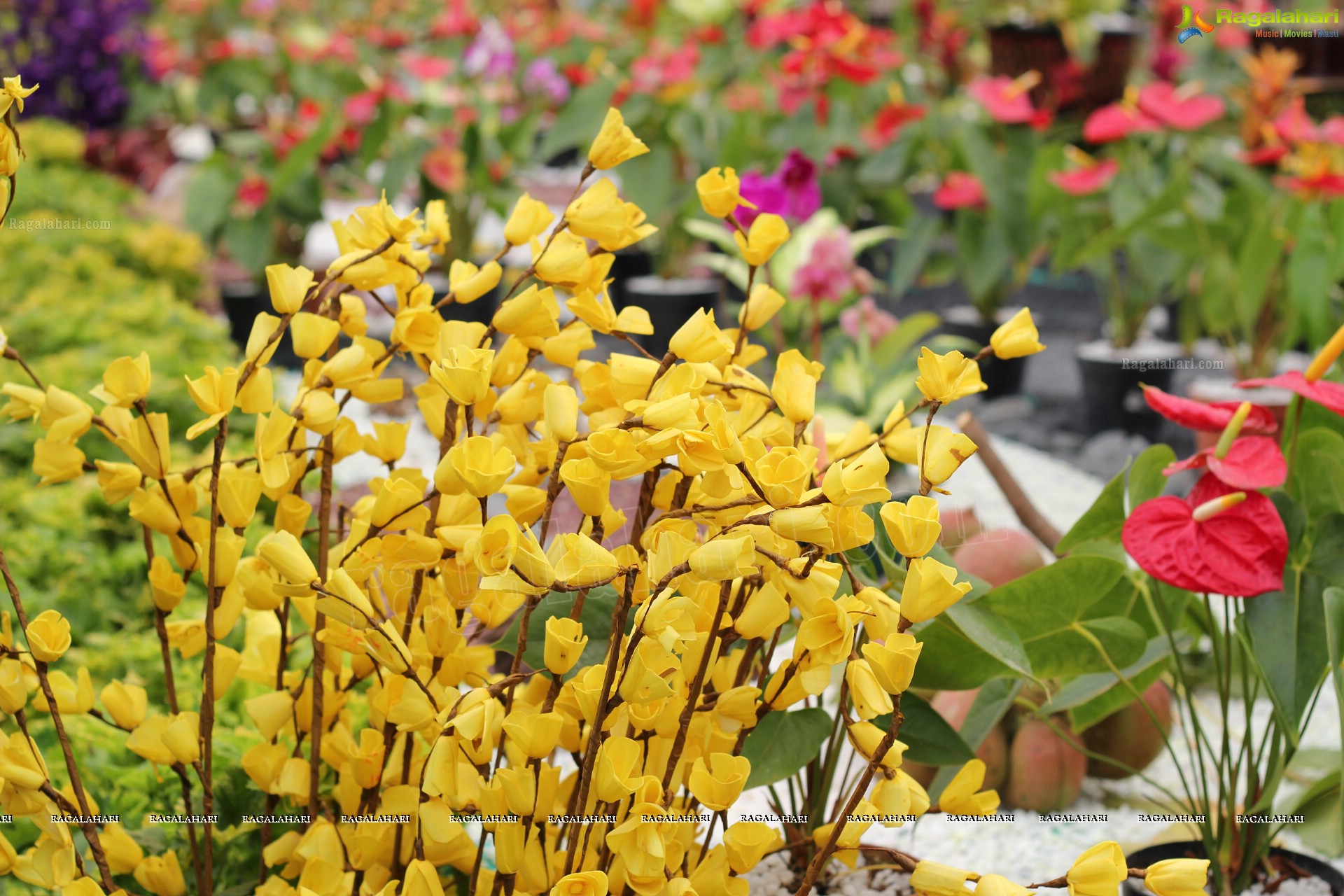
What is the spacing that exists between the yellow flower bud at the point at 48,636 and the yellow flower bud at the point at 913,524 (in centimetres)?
34

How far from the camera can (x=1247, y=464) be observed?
65 cm

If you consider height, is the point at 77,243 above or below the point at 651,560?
below

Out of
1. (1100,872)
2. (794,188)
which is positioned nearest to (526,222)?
(1100,872)

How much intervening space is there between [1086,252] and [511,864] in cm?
188

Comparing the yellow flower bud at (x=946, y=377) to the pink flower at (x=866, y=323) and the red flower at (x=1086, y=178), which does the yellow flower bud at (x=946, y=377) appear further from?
the red flower at (x=1086, y=178)

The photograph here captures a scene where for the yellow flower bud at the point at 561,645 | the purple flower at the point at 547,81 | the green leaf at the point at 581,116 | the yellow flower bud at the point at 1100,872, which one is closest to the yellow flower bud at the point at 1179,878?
the yellow flower bud at the point at 1100,872

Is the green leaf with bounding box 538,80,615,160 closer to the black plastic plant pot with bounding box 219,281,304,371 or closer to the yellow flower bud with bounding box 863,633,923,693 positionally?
the black plastic plant pot with bounding box 219,281,304,371

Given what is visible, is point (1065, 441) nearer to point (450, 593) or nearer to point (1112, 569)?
point (1112, 569)

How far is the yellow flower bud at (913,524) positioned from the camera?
429mm

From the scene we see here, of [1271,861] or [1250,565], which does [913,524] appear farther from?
[1271,861]

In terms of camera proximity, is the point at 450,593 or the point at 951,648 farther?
the point at 951,648

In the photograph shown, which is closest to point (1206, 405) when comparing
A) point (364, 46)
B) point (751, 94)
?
point (751, 94)

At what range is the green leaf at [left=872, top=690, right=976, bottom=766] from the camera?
63 centimetres

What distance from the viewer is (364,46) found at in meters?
4.62
